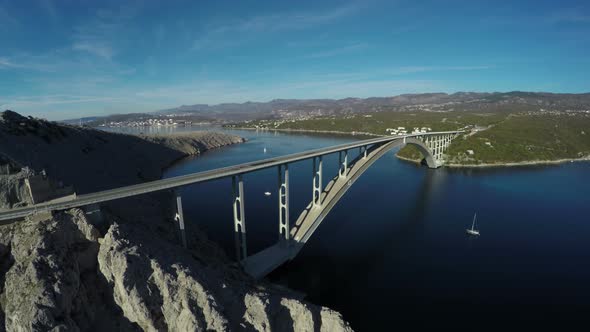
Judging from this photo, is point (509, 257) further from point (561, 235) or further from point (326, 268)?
point (326, 268)

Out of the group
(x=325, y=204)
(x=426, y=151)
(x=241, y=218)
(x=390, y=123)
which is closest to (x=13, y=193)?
(x=241, y=218)

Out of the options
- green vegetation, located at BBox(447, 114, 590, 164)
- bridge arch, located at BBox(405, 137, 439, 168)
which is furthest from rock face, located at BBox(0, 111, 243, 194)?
green vegetation, located at BBox(447, 114, 590, 164)

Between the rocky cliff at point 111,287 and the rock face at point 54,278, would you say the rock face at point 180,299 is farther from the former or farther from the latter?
the rock face at point 54,278

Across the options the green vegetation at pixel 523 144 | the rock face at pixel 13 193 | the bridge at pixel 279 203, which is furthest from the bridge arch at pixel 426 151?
the rock face at pixel 13 193

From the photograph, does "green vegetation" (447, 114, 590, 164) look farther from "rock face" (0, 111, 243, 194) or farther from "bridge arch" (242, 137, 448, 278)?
"rock face" (0, 111, 243, 194)

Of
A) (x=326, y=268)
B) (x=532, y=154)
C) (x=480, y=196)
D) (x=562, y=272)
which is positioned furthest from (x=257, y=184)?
(x=532, y=154)

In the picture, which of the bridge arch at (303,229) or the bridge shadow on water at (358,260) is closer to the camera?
the bridge shadow on water at (358,260)
